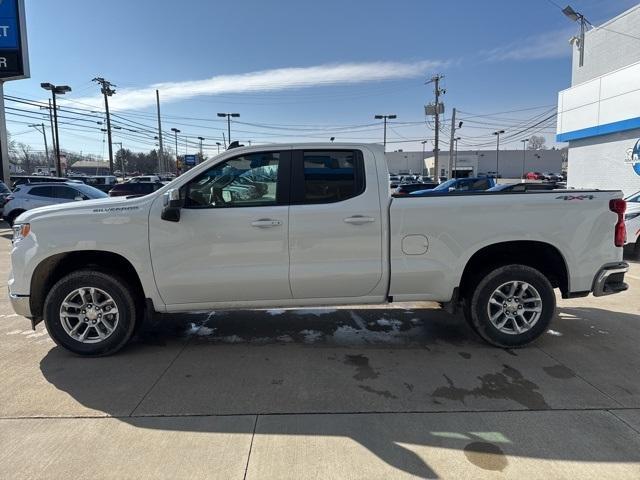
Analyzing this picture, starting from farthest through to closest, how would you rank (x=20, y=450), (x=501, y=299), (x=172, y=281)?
(x=501, y=299) → (x=172, y=281) → (x=20, y=450)

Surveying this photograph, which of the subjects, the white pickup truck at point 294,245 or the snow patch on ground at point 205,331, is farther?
the snow patch on ground at point 205,331

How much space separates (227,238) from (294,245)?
0.63 m

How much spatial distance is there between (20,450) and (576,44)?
28.4 meters

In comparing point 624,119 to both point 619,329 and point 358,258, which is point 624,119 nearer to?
point 619,329

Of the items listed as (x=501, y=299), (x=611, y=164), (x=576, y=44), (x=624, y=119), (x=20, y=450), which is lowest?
(x=20, y=450)

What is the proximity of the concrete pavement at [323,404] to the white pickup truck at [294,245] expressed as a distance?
52 centimetres

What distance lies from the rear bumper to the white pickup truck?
11 millimetres

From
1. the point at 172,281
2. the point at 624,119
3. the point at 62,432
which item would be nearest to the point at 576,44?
the point at 624,119

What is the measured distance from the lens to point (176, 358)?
4.45 m

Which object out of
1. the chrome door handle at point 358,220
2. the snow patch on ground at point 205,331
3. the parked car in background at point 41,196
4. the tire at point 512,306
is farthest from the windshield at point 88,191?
the tire at point 512,306

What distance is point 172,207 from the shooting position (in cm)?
412

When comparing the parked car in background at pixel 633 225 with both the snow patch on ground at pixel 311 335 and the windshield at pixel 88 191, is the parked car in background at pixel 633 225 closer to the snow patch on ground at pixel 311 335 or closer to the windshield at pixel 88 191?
the snow patch on ground at pixel 311 335

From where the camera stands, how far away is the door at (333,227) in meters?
4.29

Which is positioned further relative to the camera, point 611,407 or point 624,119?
point 624,119
